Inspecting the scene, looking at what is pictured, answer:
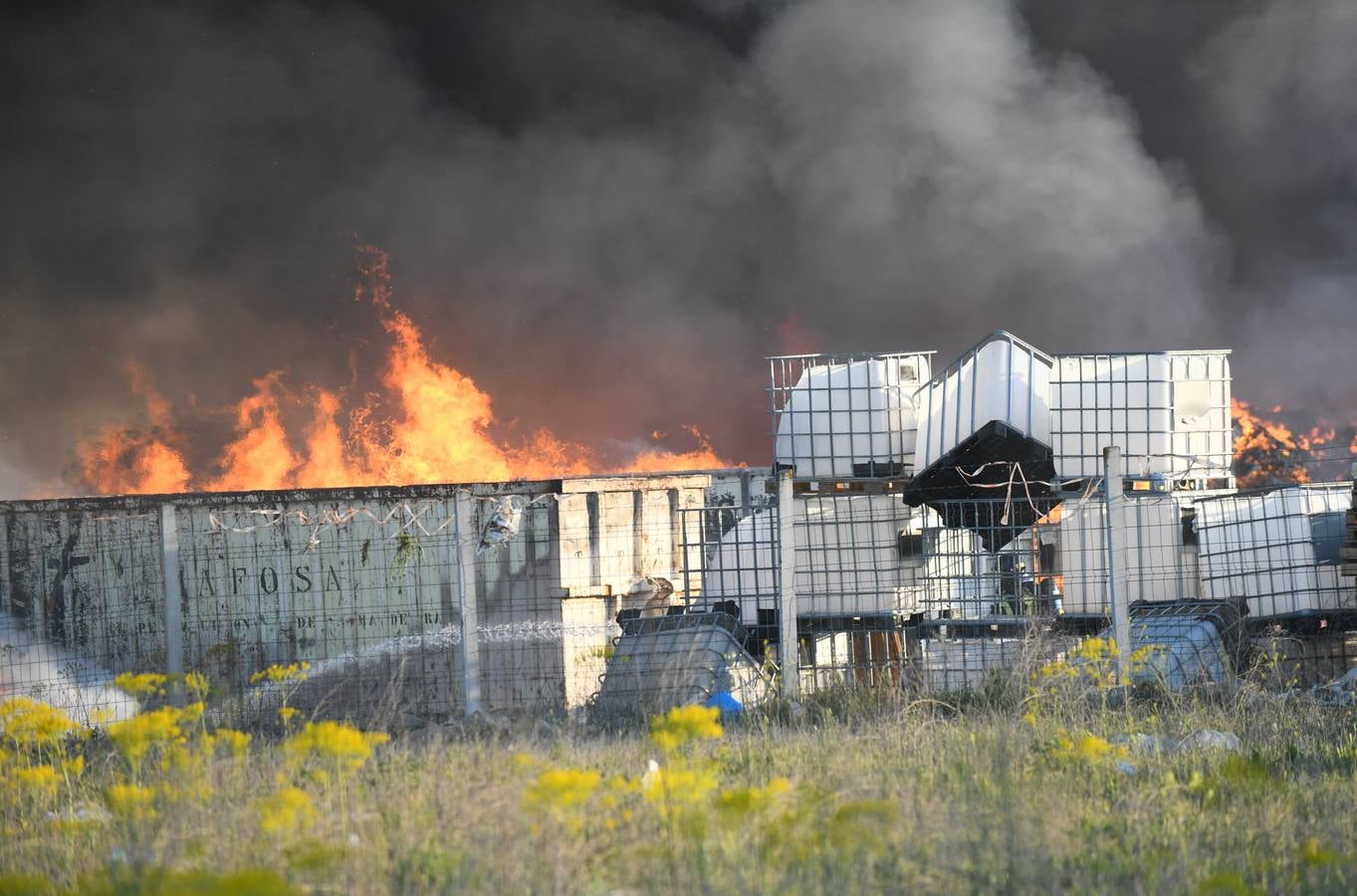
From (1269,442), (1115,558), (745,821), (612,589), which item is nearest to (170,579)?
(612,589)

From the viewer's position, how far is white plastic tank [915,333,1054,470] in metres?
9.56

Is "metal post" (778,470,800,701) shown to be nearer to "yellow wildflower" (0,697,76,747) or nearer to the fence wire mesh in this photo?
the fence wire mesh

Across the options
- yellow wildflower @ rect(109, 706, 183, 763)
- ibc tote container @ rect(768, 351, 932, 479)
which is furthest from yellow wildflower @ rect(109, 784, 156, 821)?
ibc tote container @ rect(768, 351, 932, 479)

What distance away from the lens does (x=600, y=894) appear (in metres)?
3.66

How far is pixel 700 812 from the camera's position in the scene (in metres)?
3.82

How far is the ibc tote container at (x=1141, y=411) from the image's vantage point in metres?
9.87

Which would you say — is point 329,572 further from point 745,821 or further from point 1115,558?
point 745,821

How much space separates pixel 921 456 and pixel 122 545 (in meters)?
8.02

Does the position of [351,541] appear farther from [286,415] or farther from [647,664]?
[286,415]

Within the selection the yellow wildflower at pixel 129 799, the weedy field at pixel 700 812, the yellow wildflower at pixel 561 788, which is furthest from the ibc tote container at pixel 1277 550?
the yellow wildflower at pixel 129 799

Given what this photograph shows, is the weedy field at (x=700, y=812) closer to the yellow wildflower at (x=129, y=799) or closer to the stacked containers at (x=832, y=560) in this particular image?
the yellow wildflower at (x=129, y=799)

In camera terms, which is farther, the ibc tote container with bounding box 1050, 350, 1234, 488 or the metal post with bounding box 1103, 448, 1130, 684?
the ibc tote container with bounding box 1050, 350, 1234, 488

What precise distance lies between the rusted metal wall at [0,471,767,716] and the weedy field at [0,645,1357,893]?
583 centimetres

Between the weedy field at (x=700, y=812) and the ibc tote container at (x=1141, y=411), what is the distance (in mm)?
3633
